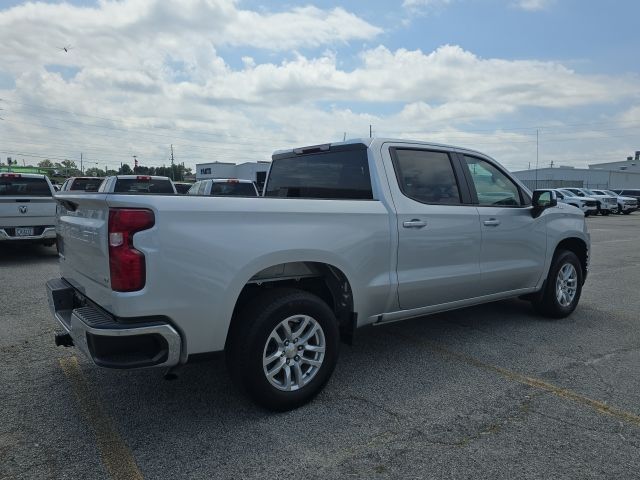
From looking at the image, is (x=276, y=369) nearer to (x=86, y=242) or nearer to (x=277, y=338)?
(x=277, y=338)

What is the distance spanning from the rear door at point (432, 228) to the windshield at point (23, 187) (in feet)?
28.9

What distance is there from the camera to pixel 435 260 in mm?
4379

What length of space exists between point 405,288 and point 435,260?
1.44 ft

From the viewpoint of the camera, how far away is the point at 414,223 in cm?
415

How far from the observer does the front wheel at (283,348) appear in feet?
10.6

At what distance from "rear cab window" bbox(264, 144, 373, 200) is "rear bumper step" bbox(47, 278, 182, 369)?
78.8 inches

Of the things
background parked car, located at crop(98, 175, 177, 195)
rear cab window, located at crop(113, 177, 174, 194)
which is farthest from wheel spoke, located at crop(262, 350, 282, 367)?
rear cab window, located at crop(113, 177, 174, 194)

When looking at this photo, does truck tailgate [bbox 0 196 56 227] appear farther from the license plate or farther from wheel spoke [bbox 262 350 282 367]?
A: wheel spoke [bbox 262 350 282 367]

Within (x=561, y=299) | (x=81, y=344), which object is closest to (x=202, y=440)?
(x=81, y=344)

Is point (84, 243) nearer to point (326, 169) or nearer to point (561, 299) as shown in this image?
point (326, 169)

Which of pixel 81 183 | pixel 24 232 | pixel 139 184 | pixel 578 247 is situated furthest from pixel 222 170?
pixel 578 247

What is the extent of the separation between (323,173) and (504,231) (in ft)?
6.36

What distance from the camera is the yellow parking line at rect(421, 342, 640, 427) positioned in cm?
345

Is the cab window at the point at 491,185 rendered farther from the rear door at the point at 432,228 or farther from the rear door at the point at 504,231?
the rear door at the point at 432,228
